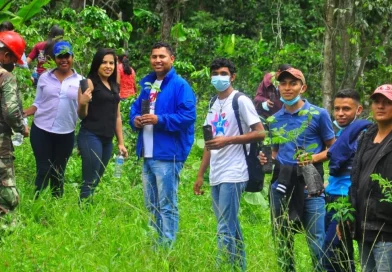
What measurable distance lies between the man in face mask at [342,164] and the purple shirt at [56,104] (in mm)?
3012

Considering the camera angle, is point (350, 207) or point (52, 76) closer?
point (350, 207)

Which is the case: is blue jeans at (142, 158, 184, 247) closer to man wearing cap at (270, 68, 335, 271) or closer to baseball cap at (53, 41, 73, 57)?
man wearing cap at (270, 68, 335, 271)

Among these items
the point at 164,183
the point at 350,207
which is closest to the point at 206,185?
the point at 164,183

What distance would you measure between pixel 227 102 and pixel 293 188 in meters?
0.90

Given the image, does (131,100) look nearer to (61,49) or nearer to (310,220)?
(61,49)

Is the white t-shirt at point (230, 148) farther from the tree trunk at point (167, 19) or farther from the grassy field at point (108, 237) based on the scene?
the tree trunk at point (167, 19)

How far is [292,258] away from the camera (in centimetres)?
587

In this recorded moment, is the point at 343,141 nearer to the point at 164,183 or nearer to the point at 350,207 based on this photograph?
the point at 350,207

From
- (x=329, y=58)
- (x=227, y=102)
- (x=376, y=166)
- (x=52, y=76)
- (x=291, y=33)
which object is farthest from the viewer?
(x=291, y=33)

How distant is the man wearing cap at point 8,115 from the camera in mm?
6418

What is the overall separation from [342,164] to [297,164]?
383 millimetres

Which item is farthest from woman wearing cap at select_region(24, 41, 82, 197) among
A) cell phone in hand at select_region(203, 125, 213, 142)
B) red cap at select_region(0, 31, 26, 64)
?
cell phone in hand at select_region(203, 125, 213, 142)

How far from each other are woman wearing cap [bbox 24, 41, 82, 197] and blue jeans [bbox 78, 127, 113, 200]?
8.5 inches

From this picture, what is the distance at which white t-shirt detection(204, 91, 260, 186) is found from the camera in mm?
6438
